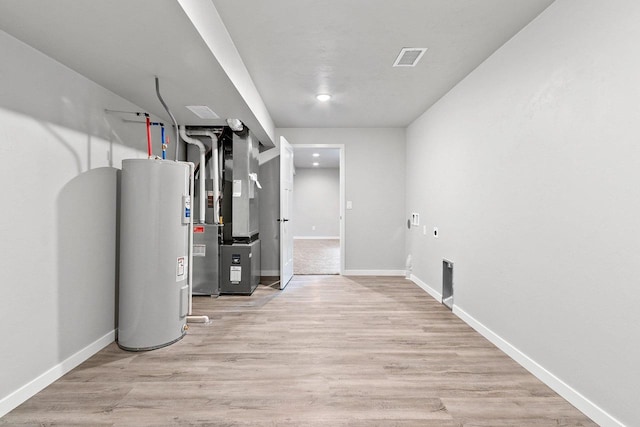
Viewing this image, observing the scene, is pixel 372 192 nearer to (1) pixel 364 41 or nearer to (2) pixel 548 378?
(1) pixel 364 41

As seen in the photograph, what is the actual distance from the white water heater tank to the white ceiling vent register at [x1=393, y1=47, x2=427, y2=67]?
6.84 ft

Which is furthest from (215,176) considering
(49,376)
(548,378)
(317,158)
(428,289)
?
(317,158)

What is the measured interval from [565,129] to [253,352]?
2566mm

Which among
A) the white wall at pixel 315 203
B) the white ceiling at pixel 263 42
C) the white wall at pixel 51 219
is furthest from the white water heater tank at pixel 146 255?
the white wall at pixel 315 203

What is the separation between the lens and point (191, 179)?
9.39ft

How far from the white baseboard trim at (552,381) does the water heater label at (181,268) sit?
8.49 feet

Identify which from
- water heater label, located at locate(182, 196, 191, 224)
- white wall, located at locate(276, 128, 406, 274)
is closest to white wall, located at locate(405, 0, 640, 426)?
white wall, located at locate(276, 128, 406, 274)

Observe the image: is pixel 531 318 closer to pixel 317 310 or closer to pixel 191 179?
pixel 317 310

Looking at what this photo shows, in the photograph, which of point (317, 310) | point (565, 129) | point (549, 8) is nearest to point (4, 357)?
point (317, 310)

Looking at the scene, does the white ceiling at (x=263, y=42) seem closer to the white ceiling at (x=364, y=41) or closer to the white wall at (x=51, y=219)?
the white ceiling at (x=364, y=41)

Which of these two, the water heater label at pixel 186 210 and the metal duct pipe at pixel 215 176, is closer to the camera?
the water heater label at pixel 186 210

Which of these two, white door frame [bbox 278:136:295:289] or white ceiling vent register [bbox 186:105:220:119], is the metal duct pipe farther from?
white door frame [bbox 278:136:295:289]

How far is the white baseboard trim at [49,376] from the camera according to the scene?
5.74ft

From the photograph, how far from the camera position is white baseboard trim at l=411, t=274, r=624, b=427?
5.43ft
